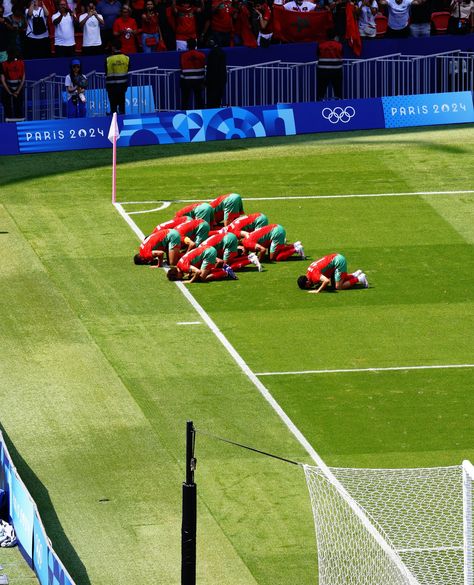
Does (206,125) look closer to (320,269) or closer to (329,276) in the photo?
(329,276)

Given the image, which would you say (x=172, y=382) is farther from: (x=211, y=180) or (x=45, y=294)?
(x=211, y=180)

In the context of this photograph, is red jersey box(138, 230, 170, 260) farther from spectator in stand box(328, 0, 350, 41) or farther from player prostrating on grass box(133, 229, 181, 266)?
spectator in stand box(328, 0, 350, 41)

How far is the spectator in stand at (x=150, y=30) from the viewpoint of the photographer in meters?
49.1

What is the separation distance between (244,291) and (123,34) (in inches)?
662

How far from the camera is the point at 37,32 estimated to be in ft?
158

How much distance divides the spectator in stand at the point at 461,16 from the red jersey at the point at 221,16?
7295 millimetres

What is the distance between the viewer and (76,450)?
25234mm

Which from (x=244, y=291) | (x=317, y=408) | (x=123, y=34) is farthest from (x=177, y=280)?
(x=123, y=34)

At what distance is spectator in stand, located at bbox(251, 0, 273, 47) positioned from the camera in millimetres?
50062

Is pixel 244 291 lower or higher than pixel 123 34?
lower

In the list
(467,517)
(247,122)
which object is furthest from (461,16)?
(467,517)

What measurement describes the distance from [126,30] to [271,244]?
580 inches

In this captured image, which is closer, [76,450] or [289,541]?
[289,541]

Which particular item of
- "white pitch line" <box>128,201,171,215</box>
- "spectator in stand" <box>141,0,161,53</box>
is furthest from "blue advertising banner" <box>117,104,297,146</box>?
"white pitch line" <box>128,201,171,215</box>
